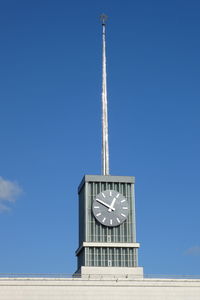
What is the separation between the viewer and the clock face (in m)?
96.4

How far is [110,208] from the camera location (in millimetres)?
96688

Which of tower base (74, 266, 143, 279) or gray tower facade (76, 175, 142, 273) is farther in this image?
gray tower facade (76, 175, 142, 273)

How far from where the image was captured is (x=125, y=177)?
99000 millimetres

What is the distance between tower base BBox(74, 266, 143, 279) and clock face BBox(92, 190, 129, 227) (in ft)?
22.0

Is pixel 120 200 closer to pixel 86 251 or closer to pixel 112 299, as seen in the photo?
pixel 86 251

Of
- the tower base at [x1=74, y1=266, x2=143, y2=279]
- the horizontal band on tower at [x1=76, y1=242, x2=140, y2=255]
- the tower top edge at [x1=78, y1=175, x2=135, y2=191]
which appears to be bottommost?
the tower base at [x1=74, y1=266, x2=143, y2=279]

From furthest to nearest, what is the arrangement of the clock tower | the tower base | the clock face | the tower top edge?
1. the tower top edge
2. the clock face
3. the clock tower
4. the tower base

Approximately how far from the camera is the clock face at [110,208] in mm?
96375

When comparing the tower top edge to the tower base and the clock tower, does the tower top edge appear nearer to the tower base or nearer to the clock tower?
the clock tower

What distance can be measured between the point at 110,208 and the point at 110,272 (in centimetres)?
940

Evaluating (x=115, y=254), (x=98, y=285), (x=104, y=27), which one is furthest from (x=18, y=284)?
(x=104, y=27)

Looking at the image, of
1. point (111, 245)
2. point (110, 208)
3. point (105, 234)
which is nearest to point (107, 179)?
point (110, 208)

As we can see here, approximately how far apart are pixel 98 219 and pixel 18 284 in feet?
56.1

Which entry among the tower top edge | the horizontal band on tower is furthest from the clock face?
the horizontal band on tower
